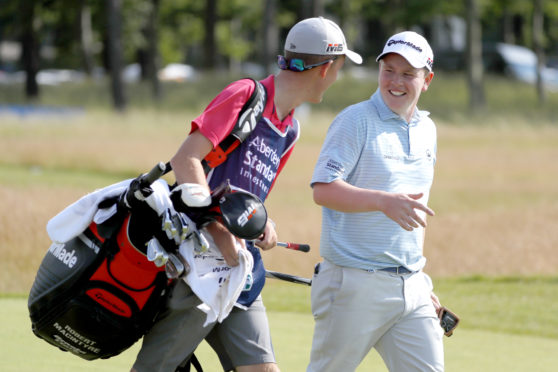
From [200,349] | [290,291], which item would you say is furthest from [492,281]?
[200,349]

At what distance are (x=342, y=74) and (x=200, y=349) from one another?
3635 cm

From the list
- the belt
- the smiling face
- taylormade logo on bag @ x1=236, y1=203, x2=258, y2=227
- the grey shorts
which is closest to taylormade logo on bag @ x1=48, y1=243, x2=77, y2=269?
the grey shorts

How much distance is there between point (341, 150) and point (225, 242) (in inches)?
26.9

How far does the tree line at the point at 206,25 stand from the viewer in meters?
35.7

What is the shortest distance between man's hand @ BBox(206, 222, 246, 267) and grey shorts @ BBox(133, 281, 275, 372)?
0.21m

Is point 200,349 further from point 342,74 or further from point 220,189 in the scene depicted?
point 342,74

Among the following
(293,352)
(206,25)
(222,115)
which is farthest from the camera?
(206,25)

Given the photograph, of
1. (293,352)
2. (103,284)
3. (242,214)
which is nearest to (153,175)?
(242,214)

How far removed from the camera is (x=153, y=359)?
371 centimetres

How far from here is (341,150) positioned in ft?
12.9

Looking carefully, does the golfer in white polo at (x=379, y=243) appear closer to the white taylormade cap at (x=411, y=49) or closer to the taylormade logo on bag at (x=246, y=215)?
the white taylormade cap at (x=411, y=49)

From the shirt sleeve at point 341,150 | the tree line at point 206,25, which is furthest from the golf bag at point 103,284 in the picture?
the tree line at point 206,25

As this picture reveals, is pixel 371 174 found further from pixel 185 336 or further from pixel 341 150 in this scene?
pixel 185 336

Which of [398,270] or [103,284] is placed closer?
[103,284]
